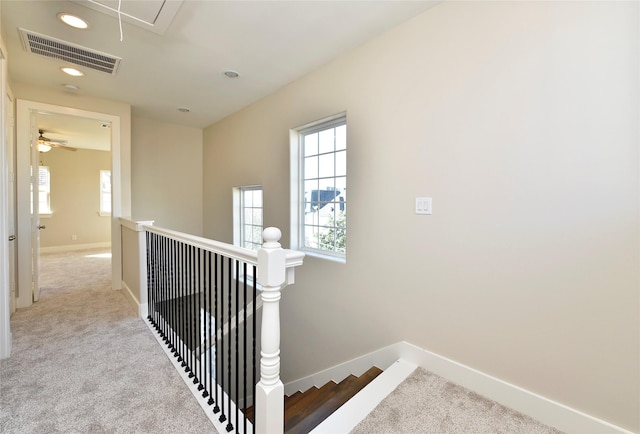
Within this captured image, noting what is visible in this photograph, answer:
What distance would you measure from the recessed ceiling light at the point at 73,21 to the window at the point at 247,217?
2.25 metres

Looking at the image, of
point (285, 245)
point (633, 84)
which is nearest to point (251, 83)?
point (285, 245)

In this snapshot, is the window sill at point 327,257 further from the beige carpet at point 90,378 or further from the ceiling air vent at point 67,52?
the ceiling air vent at point 67,52

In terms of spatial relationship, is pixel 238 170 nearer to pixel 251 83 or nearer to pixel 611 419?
pixel 251 83

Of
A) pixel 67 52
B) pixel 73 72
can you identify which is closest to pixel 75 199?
pixel 73 72

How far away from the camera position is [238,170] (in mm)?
4078

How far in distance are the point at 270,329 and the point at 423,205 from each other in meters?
1.33

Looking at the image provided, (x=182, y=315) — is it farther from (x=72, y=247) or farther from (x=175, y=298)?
(x=72, y=247)

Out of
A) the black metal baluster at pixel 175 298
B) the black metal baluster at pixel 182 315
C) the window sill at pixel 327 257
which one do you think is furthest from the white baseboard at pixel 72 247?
the window sill at pixel 327 257

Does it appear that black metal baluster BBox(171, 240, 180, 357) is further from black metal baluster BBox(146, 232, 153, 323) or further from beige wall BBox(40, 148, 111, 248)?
beige wall BBox(40, 148, 111, 248)

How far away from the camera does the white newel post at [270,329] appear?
Answer: 125 cm

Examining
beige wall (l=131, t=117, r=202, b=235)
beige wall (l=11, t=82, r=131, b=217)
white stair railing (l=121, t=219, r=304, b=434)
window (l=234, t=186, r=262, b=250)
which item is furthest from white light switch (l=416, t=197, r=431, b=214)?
beige wall (l=131, t=117, r=202, b=235)

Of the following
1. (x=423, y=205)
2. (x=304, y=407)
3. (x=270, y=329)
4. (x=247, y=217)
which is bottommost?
(x=304, y=407)

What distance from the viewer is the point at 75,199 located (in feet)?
22.8

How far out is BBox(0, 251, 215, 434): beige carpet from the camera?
4.93 ft
